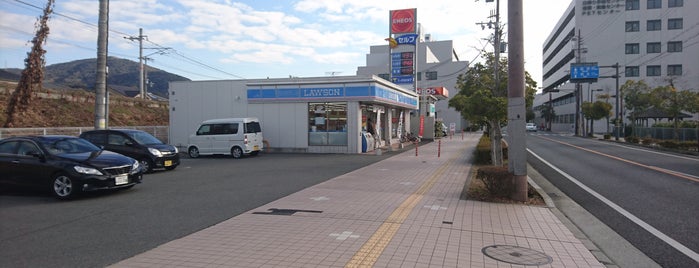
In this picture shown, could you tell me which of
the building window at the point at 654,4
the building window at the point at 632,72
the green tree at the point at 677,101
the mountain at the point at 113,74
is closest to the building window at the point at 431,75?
the building window at the point at 632,72

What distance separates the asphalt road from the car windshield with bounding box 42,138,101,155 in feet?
3.35

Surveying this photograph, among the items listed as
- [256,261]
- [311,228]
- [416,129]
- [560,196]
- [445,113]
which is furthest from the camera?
[445,113]

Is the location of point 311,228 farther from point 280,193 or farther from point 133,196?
point 133,196

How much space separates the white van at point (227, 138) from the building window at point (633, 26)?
2251 inches

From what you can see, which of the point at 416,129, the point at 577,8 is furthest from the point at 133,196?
the point at 577,8

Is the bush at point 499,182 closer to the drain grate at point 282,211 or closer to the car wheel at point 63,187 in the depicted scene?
the drain grate at point 282,211

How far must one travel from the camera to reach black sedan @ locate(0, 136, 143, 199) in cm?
867

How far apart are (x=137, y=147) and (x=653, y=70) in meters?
63.2

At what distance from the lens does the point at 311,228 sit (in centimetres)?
624

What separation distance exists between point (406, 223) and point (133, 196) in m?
6.09

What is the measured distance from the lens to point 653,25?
5628 centimetres

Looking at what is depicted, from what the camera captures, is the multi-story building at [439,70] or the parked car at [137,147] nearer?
the parked car at [137,147]

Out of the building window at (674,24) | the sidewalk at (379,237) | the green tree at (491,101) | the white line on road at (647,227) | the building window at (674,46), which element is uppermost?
the building window at (674,24)

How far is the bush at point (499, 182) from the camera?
28.6ft
